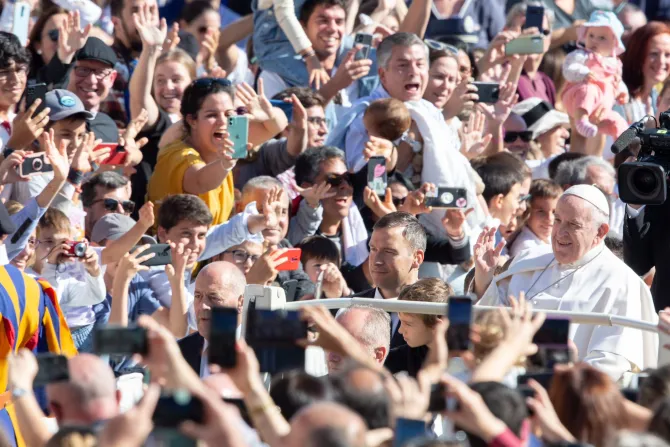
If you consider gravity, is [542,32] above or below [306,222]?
above

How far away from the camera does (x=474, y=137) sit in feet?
32.0

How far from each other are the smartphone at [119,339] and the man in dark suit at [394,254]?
3.42 metres

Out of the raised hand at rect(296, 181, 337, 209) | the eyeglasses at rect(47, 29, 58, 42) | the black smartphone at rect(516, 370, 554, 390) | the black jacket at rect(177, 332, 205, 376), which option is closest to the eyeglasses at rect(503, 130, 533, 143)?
the raised hand at rect(296, 181, 337, 209)

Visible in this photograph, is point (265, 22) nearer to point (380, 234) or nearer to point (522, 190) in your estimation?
point (522, 190)

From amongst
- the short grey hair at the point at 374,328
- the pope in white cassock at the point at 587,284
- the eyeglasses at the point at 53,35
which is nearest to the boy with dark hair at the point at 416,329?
the short grey hair at the point at 374,328

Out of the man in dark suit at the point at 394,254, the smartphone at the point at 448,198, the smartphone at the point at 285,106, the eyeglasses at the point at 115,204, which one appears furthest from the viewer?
the smartphone at the point at 285,106

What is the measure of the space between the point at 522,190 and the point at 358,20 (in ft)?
7.91

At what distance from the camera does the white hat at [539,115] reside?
423 inches

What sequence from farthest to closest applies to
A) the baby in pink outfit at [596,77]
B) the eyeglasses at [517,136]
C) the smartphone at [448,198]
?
1. the eyeglasses at [517,136]
2. the baby in pink outfit at [596,77]
3. the smartphone at [448,198]

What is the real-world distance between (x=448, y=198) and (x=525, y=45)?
8.80 feet

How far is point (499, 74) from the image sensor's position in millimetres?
11062

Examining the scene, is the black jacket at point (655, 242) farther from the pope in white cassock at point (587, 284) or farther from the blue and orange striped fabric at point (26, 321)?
the blue and orange striped fabric at point (26, 321)

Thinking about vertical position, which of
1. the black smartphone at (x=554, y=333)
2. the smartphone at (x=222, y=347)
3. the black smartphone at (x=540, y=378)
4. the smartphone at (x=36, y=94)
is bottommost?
the black smartphone at (x=540, y=378)

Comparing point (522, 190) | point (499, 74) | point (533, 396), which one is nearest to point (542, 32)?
point (499, 74)
